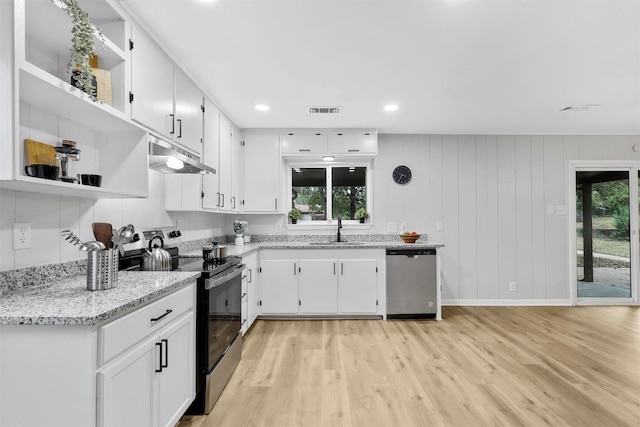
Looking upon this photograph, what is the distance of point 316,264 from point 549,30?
Answer: 296cm

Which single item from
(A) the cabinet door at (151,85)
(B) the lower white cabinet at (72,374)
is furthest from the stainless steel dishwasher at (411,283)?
(B) the lower white cabinet at (72,374)

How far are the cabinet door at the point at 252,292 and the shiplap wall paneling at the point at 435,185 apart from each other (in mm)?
2410

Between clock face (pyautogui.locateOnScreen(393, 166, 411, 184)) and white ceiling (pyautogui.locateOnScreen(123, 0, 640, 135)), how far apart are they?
956 mm

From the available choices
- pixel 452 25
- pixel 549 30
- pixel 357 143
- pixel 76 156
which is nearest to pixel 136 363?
pixel 76 156

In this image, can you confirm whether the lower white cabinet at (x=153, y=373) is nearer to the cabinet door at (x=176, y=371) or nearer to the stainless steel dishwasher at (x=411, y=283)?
the cabinet door at (x=176, y=371)

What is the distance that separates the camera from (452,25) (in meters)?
2.04

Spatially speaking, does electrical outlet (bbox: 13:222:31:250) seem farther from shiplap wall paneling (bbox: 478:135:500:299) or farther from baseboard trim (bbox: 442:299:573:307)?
shiplap wall paneling (bbox: 478:135:500:299)

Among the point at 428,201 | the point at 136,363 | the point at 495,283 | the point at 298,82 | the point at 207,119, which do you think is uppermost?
the point at 298,82

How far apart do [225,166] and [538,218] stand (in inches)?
167

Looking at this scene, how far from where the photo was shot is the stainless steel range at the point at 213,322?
6.59ft

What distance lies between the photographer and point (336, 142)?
14.2 ft

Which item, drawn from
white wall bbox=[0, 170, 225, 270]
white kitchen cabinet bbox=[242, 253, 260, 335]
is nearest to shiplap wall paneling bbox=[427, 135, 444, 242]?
white kitchen cabinet bbox=[242, 253, 260, 335]

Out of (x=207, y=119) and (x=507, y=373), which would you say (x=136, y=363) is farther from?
(x=507, y=373)

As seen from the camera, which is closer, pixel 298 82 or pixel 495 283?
pixel 298 82
